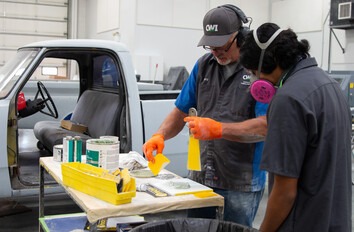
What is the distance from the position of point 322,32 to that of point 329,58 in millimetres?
926

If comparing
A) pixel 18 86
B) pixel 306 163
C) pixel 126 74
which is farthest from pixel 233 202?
pixel 18 86

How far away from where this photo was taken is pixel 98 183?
6.22 feet

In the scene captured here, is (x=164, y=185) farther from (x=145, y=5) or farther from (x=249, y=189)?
(x=145, y=5)

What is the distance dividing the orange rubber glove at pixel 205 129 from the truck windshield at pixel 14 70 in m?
2.11

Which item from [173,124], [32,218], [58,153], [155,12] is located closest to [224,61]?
[173,124]

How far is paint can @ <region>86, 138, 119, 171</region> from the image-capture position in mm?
2248

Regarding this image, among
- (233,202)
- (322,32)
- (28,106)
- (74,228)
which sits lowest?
(74,228)

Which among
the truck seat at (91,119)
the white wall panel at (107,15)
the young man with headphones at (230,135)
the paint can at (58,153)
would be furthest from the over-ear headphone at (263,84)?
the white wall panel at (107,15)

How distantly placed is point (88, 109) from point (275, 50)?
324cm

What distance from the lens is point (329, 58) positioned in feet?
35.1

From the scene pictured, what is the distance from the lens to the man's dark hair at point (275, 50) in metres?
1.64

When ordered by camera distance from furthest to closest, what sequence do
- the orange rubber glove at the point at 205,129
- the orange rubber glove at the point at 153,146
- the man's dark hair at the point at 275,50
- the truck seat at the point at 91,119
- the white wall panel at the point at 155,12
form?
the white wall panel at the point at 155,12, the truck seat at the point at 91,119, the orange rubber glove at the point at 153,146, the orange rubber glove at the point at 205,129, the man's dark hair at the point at 275,50

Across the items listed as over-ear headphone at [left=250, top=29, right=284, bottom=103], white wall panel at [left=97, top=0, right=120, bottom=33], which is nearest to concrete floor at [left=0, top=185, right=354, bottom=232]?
over-ear headphone at [left=250, top=29, right=284, bottom=103]

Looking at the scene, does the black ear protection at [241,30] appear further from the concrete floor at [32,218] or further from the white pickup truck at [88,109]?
the concrete floor at [32,218]
